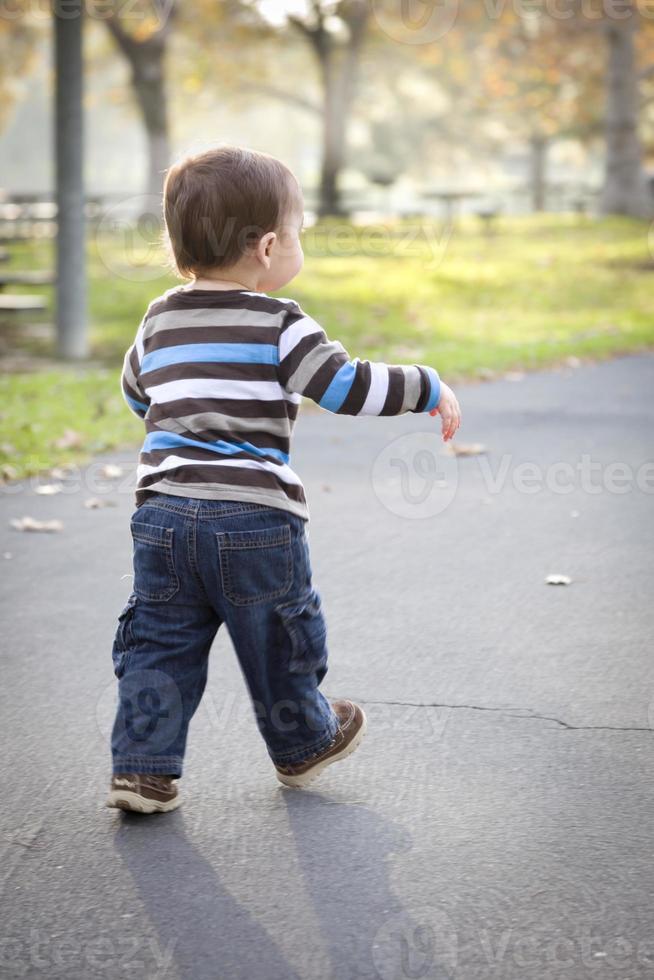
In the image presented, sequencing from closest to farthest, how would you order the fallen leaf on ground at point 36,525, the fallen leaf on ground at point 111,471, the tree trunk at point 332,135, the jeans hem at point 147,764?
the jeans hem at point 147,764
the fallen leaf on ground at point 36,525
the fallen leaf on ground at point 111,471
the tree trunk at point 332,135

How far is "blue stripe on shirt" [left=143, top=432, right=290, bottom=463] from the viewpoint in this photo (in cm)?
291

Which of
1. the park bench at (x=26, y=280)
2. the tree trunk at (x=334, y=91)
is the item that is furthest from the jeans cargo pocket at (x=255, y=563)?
the tree trunk at (x=334, y=91)

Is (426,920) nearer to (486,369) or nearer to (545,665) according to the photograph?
(545,665)

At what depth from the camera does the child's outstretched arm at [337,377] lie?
2.90 metres

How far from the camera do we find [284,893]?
2.65 metres

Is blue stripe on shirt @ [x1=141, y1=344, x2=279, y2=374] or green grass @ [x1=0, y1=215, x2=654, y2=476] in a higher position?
blue stripe on shirt @ [x1=141, y1=344, x2=279, y2=374]

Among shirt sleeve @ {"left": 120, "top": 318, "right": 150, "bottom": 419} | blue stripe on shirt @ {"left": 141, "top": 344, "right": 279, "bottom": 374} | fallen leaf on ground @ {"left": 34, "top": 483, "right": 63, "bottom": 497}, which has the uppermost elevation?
blue stripe on shirt @ {"left": 141, "top": 344, "right": 279, "bottom": 374}

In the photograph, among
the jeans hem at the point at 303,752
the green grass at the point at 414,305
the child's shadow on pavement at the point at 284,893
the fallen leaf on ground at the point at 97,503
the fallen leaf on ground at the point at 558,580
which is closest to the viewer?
the child's shadow on pavement at the point at 284,893

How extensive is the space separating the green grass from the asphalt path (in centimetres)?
261

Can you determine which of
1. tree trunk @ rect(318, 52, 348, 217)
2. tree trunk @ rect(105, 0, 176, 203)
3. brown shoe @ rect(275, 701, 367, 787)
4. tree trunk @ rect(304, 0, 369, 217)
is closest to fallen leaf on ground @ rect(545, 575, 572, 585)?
brown shoe @ rect(275, 701, 367, 787)

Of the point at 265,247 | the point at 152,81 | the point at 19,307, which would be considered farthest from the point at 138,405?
the point at 152,81

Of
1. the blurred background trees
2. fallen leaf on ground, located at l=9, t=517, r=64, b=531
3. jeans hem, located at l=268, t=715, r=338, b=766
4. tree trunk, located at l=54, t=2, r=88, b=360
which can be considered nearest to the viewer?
jeans hem, located at l=268, t=715, r=338, b=766

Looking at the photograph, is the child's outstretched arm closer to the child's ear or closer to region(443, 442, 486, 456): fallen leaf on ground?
the child's ear

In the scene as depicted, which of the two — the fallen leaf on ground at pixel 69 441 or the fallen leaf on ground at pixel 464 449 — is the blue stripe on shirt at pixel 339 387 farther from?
the fallen leaf on ground at pixel 69 441
